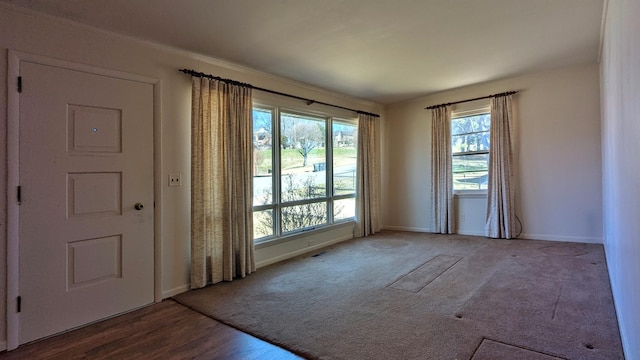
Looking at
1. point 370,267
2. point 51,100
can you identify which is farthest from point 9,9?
point 370,267

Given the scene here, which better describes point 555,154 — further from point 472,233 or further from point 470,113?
point 472,233

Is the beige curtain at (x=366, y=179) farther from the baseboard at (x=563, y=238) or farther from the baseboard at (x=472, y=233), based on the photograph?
the baseboard at (x=563, y=238)

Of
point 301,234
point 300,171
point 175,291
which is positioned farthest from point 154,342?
point 300,171

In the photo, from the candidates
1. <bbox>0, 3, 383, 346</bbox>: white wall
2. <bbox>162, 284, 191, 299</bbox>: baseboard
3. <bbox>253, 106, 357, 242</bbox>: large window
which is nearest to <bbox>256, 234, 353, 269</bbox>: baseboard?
<bbox>0, 3, 383, 346</bbox>: white wall

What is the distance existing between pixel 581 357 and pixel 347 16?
9.86 feet

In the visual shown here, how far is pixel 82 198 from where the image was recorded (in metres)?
2.71

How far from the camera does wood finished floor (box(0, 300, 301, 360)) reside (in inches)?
86.7

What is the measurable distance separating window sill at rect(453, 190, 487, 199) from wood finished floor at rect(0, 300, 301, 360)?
4.67m

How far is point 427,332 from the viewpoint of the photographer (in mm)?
2367

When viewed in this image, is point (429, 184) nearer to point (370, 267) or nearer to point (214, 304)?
point (370, 267)

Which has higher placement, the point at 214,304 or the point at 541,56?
the point at 541,56

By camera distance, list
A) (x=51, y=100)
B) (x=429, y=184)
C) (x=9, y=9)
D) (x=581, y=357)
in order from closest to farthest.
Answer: (x=581, y=357) → (x=9, y=9) → (x=51, y=100) → (x=429, y=184)

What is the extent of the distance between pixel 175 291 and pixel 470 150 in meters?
5.11

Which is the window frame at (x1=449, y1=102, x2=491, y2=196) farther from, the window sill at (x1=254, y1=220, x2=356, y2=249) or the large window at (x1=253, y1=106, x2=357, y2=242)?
the window sill at (x1=254, y1=220, x2=356, y2=249)
